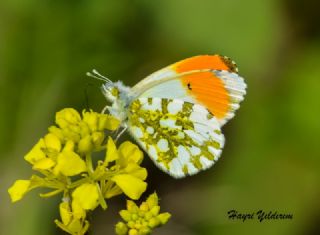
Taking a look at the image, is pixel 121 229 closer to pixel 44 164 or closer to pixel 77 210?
pixel 77 210

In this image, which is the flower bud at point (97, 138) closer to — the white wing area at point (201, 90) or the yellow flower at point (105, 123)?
the yellow flower at point (105, 123)

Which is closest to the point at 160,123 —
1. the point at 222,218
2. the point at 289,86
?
the point at 222,218

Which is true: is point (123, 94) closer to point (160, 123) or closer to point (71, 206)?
point (160, 123)

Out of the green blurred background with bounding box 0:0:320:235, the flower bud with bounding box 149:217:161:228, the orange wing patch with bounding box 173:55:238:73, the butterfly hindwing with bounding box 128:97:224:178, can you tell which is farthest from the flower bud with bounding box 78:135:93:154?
the green blurred background with bounding box 0:0:320:235

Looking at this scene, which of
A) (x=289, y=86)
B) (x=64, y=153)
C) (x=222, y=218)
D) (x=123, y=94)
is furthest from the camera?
(x=289, y=86)

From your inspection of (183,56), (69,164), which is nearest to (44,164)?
(69,164)
